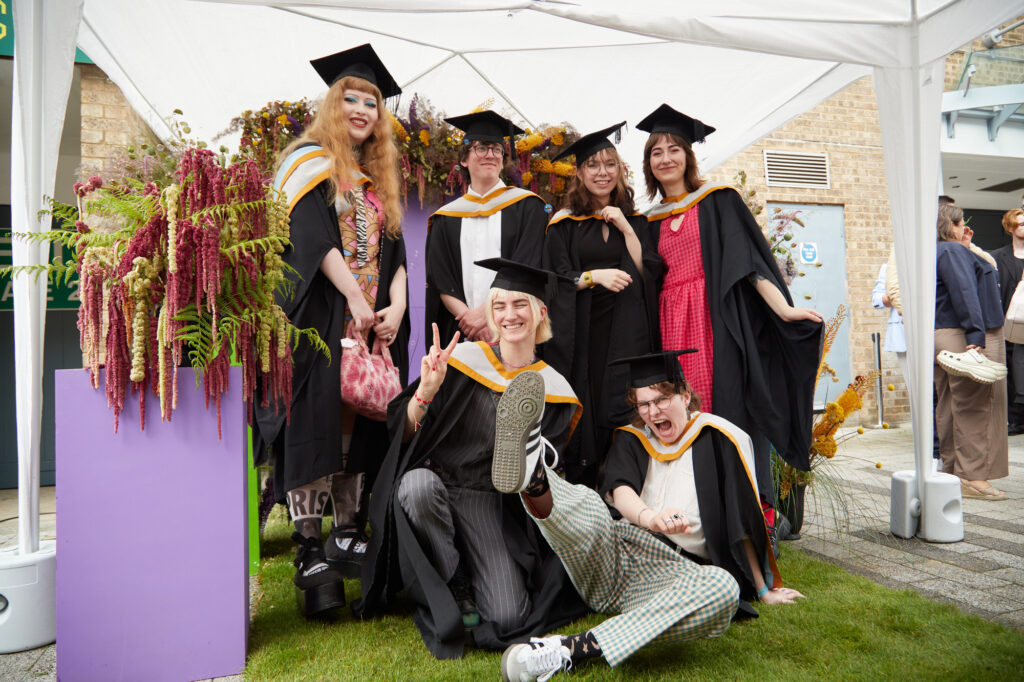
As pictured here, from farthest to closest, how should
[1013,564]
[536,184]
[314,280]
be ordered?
[536,184], [1013,564], [314,280]

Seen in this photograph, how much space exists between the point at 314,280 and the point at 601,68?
2.57 meters

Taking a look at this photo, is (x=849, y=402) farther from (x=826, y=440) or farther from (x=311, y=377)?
(x=311, y=377)

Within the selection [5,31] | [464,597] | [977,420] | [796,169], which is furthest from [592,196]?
[796,169]

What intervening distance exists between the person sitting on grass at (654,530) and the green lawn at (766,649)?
0.13 metres

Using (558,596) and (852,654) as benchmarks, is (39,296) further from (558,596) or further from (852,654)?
(852,654)

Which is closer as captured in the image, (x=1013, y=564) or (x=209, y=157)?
(x=209, y=157)

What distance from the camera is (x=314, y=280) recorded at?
3.02 meters

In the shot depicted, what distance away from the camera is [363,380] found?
302cm

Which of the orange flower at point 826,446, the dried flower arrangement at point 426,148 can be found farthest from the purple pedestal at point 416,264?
the orange flower at point 826,446

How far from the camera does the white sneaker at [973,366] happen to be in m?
4.64

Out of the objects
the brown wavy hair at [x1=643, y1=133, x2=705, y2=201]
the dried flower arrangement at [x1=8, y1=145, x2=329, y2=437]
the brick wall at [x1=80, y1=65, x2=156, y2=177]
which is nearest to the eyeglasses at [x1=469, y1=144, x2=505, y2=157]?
the brown wavy hair at [x1=643, y1=133, x2=705, y2=201]

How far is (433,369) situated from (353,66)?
158cm

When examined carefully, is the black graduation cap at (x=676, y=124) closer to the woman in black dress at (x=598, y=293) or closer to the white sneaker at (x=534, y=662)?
the woman in black dress at (x=598, y=293)

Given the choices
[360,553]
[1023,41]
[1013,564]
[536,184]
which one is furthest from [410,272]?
[1023,41]
